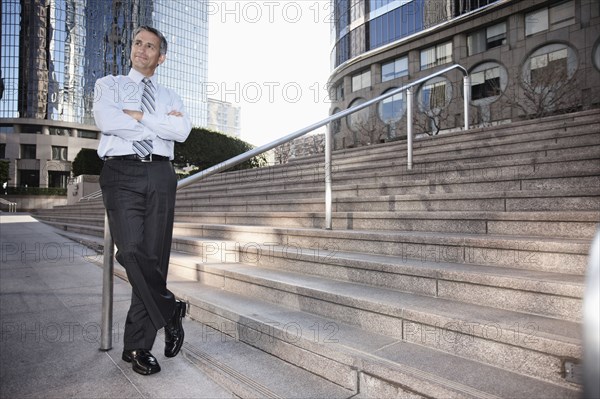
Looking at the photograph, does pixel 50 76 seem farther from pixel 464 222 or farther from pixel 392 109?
pixel 464 222

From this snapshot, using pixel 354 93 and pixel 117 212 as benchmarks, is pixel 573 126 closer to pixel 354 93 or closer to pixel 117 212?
pixel 117 212

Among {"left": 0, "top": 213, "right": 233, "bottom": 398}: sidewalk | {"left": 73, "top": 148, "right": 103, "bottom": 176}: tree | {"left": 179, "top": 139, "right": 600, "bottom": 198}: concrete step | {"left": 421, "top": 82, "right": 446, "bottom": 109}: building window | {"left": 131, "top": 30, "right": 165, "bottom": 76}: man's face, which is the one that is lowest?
{"left": 0, "top": 213, "right": 233, "bottom": 398}: sidewalk

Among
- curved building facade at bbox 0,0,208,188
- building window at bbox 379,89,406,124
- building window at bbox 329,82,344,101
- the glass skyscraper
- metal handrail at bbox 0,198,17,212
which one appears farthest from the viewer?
the glass skyscraper

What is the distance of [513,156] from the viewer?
4125 mm

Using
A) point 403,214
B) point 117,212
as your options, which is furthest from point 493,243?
point 117,212

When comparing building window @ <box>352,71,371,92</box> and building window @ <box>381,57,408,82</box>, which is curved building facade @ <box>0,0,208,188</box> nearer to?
building window @ <box>352,71,371,92</box>

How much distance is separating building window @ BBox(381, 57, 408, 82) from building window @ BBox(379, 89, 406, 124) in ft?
5.41

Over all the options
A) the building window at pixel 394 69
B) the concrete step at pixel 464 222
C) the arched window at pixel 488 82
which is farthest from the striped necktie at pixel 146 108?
the building window at pixel 394 69

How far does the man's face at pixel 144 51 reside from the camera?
2119mm

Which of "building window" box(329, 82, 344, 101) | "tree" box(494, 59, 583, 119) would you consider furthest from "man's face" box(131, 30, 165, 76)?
"building window" box(329, 82, 344, 101)

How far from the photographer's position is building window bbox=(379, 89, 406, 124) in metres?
25.3

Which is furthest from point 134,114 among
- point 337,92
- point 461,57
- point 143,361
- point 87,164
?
point 337,92

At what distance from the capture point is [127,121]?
196 centimetres

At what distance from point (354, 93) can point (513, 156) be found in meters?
26.8
